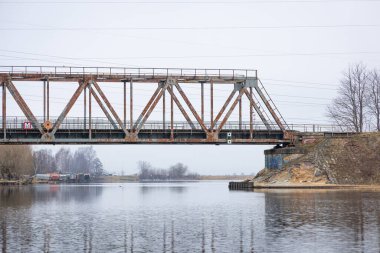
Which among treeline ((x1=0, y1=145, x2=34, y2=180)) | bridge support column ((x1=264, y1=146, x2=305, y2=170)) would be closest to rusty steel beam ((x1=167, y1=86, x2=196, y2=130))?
bridge support column ((x1=264, y1=146, x2=305, y2=170))

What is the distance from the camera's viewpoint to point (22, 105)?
76.1m

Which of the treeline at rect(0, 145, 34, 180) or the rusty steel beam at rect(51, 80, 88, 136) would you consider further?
the treeline at rect(0, 145, 34, 180)

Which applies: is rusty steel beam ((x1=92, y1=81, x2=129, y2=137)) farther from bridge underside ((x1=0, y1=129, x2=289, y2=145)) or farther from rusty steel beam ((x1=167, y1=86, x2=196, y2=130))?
rusty steel beam ((x1=167, y1=86, x2=196, y2=130))

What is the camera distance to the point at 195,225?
33.6 m

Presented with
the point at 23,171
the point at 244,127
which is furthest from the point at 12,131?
the point at 23,171

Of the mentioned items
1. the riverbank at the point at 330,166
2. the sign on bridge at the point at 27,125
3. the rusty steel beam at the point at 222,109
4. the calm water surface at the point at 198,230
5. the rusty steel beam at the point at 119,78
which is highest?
the rusty steel beam at the point at 119,78

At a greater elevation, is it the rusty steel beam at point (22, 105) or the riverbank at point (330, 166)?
the rusty steel beam at point (22, 105)

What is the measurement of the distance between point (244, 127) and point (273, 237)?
5752 centimetres

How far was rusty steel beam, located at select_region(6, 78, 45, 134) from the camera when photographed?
2995 inches

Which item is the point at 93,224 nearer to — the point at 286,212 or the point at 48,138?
the point at 286,212

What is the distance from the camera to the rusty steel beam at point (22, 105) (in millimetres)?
76062

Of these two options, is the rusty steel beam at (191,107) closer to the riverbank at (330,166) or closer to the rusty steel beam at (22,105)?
the riverbank at (330,166)

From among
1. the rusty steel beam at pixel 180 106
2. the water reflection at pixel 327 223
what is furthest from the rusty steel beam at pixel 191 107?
the water reflection at pixel 327 223

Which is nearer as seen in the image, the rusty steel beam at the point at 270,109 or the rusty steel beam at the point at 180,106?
the rusty steel beam at the point at 180,106
